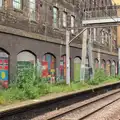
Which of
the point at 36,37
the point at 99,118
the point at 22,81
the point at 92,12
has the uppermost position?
the point at 92,12

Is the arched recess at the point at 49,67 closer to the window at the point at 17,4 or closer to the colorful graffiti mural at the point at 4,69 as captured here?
the window at the point at 17,4

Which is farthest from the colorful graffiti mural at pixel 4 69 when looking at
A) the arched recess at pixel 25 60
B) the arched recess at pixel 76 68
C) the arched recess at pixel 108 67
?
the arched recess at pixel 108 67

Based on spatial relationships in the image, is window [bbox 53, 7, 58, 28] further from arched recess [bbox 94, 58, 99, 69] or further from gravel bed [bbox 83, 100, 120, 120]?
gravel bed [bbox 83, 100, 120, 120]

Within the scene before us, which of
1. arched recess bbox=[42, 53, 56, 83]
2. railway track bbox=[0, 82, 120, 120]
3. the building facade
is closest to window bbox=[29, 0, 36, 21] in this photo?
the building facade

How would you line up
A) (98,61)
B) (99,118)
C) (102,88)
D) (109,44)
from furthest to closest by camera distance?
(109,44), (98,61), (102,88), (99,118)

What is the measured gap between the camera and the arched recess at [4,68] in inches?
741

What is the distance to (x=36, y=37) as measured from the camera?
22.7 m

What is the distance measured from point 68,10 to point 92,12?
2.11m

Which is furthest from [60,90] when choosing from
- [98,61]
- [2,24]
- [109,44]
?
[109,44]

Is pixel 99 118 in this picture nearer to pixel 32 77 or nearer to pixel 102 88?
pixel 32 77

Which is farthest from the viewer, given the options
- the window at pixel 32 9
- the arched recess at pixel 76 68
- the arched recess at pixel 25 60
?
the arched recess at pixel 76 68

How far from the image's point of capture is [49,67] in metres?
25.3

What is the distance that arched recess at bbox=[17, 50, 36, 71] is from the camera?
20844 mm

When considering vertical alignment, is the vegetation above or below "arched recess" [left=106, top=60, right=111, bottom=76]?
below
